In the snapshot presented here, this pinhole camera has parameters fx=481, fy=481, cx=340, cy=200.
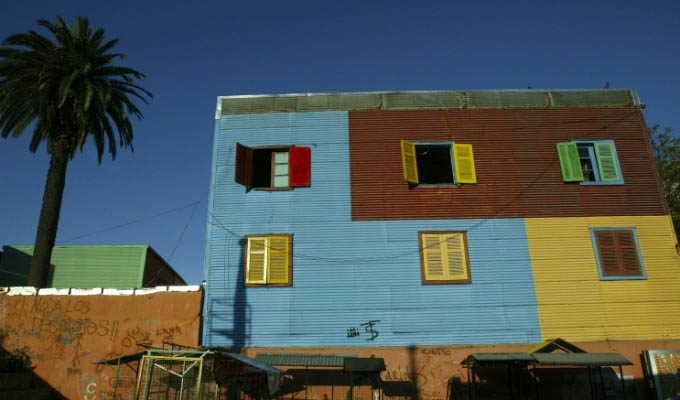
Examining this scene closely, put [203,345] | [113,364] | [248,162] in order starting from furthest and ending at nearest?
[248,162], [203,345], [113,364]

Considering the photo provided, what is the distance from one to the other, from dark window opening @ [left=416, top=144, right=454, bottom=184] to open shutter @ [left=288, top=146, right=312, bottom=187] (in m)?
4.29

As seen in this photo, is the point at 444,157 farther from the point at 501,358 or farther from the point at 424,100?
the point at 501,358

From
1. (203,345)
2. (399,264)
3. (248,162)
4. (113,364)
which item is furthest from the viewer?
(248,162)

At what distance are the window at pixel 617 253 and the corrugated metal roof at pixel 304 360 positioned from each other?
9.58 metres

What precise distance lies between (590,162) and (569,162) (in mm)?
1408

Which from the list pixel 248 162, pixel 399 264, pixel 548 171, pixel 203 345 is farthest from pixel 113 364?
pixel 548 171

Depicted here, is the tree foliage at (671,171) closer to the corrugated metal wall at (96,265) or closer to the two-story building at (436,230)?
the two-story building at (436,230)

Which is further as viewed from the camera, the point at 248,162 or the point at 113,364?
the point at 248,162

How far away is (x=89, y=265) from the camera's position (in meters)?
24.7

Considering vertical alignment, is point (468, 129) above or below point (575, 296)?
above

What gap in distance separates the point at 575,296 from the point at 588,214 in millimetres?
3165

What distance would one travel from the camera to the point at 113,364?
14.4 m

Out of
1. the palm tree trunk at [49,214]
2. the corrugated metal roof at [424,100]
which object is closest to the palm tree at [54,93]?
the palm tree trunk at [49,214]

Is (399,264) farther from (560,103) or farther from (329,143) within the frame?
(560,103)
